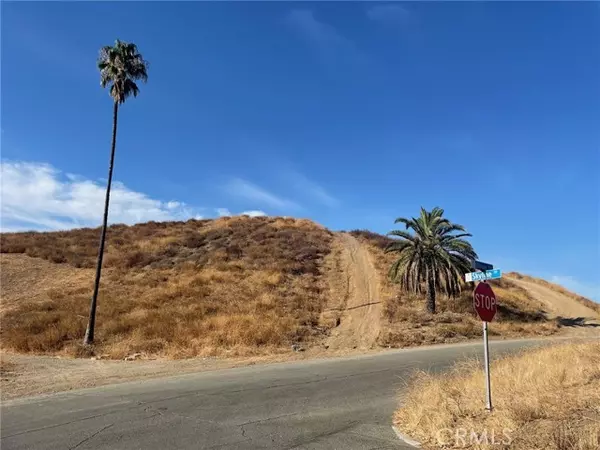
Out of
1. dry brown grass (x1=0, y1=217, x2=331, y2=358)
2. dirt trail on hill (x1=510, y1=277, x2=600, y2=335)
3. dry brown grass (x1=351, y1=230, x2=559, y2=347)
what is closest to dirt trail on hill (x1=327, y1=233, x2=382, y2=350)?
dry brown grass (x1=351, y1=230, x2=559, y2=347)

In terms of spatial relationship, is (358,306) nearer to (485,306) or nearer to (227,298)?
(227,298)

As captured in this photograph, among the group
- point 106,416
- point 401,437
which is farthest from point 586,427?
point 106,416

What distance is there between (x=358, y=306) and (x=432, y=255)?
6113mm

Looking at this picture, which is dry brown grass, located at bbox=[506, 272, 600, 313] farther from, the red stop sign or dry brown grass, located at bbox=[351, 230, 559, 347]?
the red stop sign

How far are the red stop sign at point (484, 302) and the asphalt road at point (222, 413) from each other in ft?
8.88

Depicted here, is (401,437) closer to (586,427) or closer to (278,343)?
(586,427)

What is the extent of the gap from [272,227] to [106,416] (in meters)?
46.3

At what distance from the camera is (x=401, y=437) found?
7.92 metres

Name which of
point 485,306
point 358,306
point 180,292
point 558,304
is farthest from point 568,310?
point 485,306

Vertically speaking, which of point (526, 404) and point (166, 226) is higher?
point (166, 226)

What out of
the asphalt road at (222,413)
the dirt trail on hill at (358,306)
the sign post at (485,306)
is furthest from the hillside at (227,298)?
the sign post at (485,306)

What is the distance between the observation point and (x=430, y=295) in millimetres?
30703

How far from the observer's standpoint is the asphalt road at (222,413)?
787cm

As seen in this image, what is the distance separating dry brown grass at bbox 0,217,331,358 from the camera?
2256 cm
